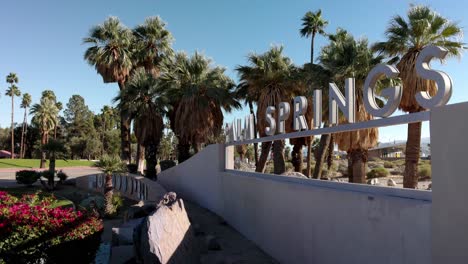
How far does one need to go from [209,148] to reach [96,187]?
1805cm

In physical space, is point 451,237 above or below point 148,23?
A: below

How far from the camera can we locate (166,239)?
606cm

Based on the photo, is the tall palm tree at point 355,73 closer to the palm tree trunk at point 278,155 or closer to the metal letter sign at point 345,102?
the palm tree trunk at point 278,155

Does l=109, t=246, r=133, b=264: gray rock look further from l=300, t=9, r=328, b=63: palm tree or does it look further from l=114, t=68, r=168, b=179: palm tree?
l=300, t=9, r=328, b=63: palm tree

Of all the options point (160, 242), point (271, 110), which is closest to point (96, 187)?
point (271, 110)

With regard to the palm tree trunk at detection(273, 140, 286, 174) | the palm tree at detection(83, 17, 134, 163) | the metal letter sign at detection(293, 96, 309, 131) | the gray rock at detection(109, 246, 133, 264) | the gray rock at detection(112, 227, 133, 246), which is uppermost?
the palm tree at detection(83, 17, 134, 163)

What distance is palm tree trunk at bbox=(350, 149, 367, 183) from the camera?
61.7 feet

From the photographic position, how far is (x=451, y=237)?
3.57m

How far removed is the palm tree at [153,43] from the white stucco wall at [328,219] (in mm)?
24094

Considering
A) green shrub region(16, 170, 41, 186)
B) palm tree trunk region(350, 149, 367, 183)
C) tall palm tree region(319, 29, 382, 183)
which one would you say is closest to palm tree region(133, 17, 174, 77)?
green shrub region(16, 170, 41, 186)

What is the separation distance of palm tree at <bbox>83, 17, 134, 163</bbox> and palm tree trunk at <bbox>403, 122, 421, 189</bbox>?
22246 mm

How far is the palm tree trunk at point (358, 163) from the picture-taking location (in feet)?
61.7

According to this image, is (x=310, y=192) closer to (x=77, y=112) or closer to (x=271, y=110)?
(x=271, y=110)

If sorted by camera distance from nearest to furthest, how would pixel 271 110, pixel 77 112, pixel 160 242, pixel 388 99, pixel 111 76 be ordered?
1. pixel 388 99
2. pixel 160 242
3. pixel 271 110
4. pixel 111 76
5. pixel 77 112
